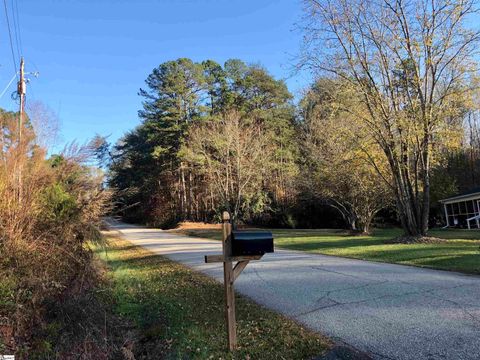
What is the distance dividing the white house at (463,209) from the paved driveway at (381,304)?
25938mm

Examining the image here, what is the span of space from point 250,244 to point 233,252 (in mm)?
211

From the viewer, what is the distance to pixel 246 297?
A: 7.24m

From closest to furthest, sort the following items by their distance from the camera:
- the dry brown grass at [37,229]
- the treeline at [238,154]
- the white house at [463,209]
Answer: the dry brown grass at [37,229] → the white house at [463,209] → the treeline at [238,154]

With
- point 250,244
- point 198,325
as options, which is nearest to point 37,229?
point 198,325

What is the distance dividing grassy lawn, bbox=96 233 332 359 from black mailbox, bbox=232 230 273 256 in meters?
1.09

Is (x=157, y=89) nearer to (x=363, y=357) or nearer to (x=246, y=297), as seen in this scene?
(x=246, y=297)

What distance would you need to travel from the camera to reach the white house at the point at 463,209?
31797 millimetres

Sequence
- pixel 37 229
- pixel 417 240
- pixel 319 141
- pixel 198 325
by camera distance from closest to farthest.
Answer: pixel 198 325 < pixel 37 229 < pixel 417 240 < pixel 319 141

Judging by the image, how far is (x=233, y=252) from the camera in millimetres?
4516

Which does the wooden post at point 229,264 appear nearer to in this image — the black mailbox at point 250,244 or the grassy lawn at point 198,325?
the black mailbox at point 250,244

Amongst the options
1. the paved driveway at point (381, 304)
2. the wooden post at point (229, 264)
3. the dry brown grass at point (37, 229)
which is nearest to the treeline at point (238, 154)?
the paved driveway at point (381, 304)

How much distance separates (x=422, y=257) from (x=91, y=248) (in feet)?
27.6

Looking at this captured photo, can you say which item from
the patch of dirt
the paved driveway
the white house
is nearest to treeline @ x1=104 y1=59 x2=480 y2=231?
the white house

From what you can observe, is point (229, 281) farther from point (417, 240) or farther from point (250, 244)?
point (417, 240)
